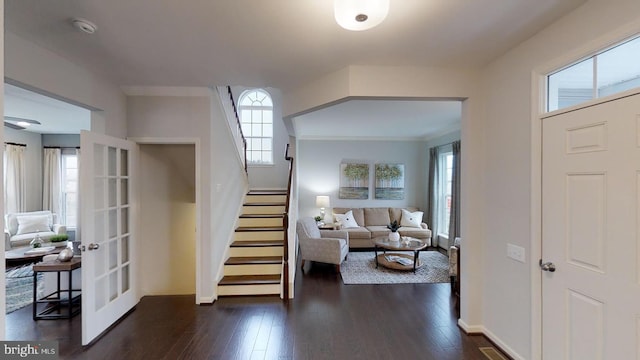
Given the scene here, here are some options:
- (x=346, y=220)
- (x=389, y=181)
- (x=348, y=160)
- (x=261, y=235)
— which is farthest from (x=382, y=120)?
(x=261, y=235)

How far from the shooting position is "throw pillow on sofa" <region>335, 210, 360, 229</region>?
6.19 meters

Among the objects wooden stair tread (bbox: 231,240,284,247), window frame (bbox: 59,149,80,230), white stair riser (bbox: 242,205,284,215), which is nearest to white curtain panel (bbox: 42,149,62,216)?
window frame (bbox: 59,149,80,230)

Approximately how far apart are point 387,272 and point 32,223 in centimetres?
681

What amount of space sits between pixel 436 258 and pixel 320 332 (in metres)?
3.49

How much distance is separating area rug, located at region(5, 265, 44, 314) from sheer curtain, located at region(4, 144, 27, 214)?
5.31ft

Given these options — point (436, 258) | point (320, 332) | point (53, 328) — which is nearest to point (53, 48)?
point (53, 328)

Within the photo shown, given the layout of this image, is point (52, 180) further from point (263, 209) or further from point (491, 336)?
point (491, 336)

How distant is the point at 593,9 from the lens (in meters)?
1.69

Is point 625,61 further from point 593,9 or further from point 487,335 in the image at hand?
point 487,335

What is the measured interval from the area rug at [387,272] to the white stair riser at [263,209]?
148 cm

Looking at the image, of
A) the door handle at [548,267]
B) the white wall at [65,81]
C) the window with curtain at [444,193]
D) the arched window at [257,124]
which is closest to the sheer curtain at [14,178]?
the white wall at [65,81]

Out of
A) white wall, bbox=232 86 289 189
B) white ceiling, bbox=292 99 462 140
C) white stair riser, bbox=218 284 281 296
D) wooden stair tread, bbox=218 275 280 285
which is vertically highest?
white ceiling, bbox=292 99 462 140

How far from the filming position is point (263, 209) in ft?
16.3

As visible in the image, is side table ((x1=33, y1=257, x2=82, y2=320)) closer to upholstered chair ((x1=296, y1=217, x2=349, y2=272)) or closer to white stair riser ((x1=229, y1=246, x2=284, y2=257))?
white stair riser ((x1=229, y1=246, x2=284, y2=257))
